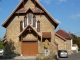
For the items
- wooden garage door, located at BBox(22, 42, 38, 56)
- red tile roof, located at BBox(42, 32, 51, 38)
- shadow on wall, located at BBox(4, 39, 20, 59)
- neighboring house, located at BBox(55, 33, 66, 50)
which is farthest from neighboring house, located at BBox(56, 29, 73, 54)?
shadow on wall, located at BBox(4, 39, 20, 59)

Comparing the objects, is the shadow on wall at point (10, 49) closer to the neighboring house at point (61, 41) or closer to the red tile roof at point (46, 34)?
the red tile roof at point (46, 34)

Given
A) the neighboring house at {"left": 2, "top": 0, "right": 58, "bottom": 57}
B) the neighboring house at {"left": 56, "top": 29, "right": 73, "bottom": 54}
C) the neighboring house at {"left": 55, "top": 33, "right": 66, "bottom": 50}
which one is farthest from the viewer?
the neighboring house at {"left": 56, "top": 29, "right": 73, "bottom": 54}

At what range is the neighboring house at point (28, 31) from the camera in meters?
38.0

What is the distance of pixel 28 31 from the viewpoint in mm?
37656

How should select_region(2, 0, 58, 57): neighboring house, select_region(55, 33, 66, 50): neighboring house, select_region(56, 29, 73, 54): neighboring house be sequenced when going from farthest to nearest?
select_region(56, 29, 73, 54): neighboring house
select_region(55, 33, 66, 50): neighboring house
select_region(2, 0, 58, 57): neighboring house

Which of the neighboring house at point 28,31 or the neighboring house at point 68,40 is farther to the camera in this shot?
the neighboring house at point 68,40

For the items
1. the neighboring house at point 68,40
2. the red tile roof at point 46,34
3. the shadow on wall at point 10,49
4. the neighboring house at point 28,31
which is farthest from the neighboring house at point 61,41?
the shadow on wall at point 10,49

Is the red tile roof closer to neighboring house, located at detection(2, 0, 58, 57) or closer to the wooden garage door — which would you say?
neighboring house, located at detection(2, 0, 58, 57)

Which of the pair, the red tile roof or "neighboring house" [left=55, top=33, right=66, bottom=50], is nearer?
the red tile roof

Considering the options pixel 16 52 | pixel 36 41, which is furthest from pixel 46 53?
pixel 16 52

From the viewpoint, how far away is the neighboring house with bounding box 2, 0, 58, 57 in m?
38.0

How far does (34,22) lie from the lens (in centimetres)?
3938

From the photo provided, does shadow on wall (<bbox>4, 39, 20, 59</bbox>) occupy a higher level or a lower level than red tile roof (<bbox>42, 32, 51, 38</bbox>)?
lower

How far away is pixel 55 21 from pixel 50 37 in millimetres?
3240
